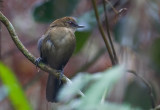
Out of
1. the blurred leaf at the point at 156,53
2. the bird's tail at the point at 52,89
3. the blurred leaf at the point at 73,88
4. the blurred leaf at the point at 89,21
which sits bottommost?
the blurred leaf at the point at 156,53

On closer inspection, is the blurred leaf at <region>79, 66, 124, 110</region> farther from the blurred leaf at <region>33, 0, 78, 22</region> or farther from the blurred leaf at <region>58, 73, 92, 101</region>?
the blurred leaf at <region>33, 0, 78, 22</region>

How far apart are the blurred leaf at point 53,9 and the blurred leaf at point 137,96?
82 centimetres

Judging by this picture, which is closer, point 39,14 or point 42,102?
point 39,14

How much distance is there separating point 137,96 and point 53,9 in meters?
1.01

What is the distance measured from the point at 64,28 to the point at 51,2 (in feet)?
1.17

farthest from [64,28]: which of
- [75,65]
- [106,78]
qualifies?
[106,78]

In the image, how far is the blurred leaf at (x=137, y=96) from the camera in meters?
3.09

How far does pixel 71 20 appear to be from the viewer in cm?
339

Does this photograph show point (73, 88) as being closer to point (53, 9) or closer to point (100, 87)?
point (100, 87)

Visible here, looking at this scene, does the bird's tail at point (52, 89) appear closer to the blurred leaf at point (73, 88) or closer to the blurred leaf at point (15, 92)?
the blurred leaf at point (73, 88)

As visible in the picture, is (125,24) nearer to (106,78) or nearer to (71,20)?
(71,20)

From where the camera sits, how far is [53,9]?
3.49 m

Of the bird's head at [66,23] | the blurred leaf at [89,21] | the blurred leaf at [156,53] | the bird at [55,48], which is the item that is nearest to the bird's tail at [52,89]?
the bird at [55,48]

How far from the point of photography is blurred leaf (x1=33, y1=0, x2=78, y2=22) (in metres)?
3.47
